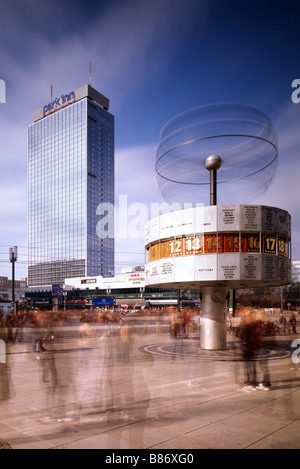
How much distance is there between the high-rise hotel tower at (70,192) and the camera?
520ft

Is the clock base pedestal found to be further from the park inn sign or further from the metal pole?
the park inn sign

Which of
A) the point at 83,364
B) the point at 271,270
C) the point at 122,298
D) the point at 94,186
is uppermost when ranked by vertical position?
the point at 94,186

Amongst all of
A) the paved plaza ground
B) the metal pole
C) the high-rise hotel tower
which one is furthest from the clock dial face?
the high-rise hotel tower

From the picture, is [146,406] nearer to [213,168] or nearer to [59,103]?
[213,168]

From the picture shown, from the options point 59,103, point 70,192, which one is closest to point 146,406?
point 70,192

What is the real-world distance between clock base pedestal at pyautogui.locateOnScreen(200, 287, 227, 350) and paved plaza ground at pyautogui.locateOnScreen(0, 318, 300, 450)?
3.07 m

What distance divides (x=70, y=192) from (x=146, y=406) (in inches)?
6019

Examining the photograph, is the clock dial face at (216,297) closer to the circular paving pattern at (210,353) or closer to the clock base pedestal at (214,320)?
the clock base pedestal at (214,320)

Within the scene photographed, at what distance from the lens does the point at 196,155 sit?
61.5 ft

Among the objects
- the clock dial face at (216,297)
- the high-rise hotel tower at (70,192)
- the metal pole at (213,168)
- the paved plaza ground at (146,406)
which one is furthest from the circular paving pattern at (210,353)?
the high-rise hotel tower at (70,192)

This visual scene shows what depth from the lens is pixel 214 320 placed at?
17.6 m

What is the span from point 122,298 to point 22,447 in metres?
99.1
